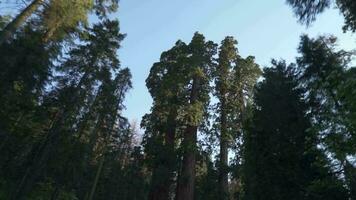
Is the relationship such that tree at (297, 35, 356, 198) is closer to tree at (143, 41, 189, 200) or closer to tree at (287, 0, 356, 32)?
tree at (287, 0, 356, 32)

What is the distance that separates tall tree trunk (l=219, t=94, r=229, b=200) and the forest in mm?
68

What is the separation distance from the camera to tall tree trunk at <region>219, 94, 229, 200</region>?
18531mm

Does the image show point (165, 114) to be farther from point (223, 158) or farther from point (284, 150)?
point (284, 150)

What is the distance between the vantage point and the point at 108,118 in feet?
84.4

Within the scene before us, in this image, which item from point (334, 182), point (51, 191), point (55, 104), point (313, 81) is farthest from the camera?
point (51, 191)

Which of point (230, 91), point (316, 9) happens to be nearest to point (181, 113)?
point (230, 91)

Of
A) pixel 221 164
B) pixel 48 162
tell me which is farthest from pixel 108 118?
pixel 221 164

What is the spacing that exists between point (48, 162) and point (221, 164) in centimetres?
1220

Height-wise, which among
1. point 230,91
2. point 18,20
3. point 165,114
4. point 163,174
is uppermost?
point 230,91

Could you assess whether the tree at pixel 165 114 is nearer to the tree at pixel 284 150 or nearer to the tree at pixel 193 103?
the tree at pixel 193 103

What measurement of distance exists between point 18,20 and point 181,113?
10.4 metres

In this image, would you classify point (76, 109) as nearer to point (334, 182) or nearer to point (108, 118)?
point (108, 118)

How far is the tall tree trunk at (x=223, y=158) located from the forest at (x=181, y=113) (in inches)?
2.7

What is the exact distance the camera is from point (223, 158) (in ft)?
66.2
